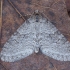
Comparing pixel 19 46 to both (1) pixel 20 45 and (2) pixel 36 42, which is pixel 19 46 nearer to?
(1) pixel 20 45

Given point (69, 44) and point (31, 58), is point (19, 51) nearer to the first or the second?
point (31, 58)

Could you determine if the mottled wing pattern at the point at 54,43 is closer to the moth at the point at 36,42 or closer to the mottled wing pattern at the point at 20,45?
the moth at the point at 36,42

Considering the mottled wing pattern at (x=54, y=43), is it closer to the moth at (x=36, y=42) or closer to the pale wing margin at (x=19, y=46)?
the moth at (x=36, y=42)

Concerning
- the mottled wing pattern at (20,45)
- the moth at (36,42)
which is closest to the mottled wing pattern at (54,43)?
the moth at (36,42)

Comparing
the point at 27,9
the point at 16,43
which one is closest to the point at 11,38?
the point at 16,43

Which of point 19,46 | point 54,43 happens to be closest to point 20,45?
point 19,46

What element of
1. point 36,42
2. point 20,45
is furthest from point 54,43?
point 20,45

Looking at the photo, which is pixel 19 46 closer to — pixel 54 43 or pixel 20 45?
pixel 20 45

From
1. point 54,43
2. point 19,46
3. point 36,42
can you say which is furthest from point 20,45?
point 54,43
